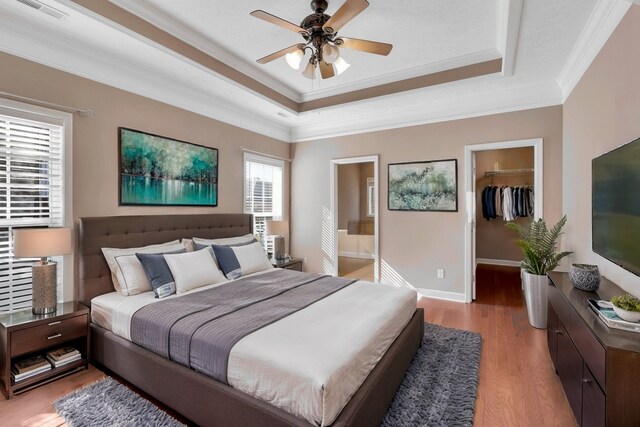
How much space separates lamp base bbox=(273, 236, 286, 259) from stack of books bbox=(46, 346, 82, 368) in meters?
2.63

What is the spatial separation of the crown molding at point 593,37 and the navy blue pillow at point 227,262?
11.3 feet

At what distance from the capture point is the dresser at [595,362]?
1.25 meters

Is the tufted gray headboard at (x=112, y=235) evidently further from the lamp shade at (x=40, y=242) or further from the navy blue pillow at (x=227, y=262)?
the navy blue pillow at (x=227, y=262)

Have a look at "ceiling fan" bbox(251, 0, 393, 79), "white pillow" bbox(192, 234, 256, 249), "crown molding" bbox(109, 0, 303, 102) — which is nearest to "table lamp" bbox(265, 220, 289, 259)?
"white pillow" bbox(192, 234, 256, 249)

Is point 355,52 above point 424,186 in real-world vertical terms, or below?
above

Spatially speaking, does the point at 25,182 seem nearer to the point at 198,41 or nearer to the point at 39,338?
the point at 39,338

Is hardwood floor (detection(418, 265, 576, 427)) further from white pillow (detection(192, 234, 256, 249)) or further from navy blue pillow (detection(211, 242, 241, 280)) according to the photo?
white pillow (detection(192, 234, 256, 249))

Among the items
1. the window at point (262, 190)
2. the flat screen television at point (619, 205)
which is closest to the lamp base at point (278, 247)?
the window at point (262, 190)

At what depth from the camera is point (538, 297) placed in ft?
10.6

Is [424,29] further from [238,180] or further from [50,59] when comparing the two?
[50,59]

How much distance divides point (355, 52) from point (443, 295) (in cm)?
333

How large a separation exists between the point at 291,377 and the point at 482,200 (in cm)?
576

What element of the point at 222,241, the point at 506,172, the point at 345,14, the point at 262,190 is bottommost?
the point at 222,241

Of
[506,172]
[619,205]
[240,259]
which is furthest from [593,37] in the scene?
[506,172]
